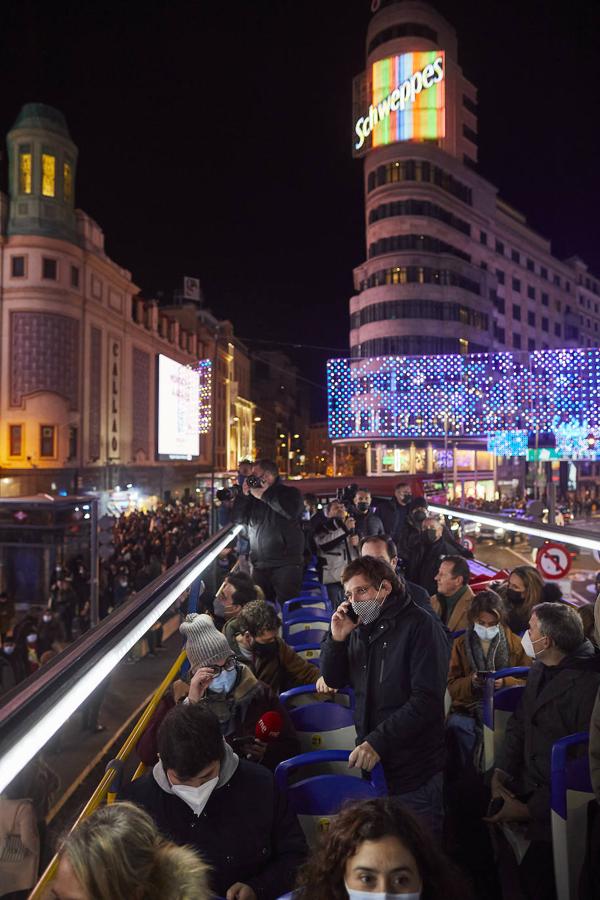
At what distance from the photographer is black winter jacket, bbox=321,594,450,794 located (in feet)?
10.9

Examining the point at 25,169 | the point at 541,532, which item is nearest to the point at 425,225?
the point at 25,169

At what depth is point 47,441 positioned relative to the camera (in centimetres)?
3712

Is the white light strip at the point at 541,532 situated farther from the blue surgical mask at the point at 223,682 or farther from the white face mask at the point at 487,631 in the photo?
the blue surgical mask at the point at 223,682

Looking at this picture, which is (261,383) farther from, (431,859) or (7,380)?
(431,859)

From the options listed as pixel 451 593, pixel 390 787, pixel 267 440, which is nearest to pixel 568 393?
pixel 451 593

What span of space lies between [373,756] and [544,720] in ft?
3.36

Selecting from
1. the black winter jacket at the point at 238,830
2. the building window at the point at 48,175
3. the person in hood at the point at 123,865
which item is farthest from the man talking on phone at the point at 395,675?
the building window at the point at 48,175

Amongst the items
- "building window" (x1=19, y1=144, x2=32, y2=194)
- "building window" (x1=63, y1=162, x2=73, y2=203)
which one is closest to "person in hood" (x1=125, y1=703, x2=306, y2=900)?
"building window" (x1=19, y1=144, x2=32, y2=194)

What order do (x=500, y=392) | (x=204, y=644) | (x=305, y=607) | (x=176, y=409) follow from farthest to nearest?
(x=176, y=409) → (x=500, y=392) → (x=305, y=607) → (x=204, y=644)

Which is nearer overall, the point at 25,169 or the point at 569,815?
the point at 569,815

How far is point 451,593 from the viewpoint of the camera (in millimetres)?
5969

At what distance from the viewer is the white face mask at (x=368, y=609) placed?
354 centimetres

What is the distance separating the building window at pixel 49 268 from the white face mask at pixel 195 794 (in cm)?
3889

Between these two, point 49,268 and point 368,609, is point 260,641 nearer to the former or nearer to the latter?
point 368,609
